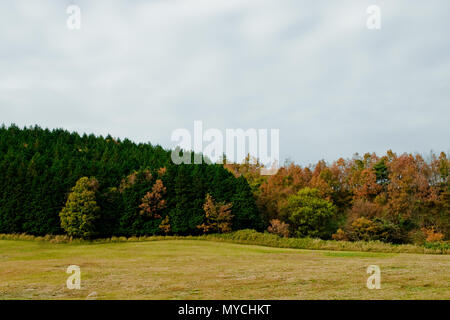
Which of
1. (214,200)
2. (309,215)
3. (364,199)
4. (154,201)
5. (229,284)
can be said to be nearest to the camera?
(229,284)

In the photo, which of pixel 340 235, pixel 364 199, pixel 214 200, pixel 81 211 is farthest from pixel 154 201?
pixel 364 199

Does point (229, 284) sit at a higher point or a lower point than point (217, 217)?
higher

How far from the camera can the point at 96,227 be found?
47.8 meters

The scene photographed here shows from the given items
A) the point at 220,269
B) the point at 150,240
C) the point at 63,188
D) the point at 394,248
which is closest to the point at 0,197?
the point at 63,188

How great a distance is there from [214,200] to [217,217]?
3641mm

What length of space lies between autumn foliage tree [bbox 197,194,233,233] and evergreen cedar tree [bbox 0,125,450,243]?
47 centimetres

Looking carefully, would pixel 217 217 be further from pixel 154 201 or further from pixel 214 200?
pixel 154 201

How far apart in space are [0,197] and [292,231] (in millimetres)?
40966

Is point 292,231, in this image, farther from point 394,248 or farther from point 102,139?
point 102,139

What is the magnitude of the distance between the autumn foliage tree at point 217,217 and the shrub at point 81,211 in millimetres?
13370

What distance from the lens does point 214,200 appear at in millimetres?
52125

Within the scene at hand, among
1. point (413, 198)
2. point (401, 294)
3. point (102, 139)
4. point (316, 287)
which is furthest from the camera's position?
point (102, 139)

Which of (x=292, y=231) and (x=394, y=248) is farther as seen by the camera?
(x=292, y=231)

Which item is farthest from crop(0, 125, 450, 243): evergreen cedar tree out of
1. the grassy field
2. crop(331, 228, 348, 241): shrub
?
the grassy field
